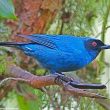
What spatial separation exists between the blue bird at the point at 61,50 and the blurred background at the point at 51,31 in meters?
0.13

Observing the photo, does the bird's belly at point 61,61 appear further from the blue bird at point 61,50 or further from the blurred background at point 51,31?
the blurred background at point 51,31

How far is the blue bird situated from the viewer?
1.43 metres

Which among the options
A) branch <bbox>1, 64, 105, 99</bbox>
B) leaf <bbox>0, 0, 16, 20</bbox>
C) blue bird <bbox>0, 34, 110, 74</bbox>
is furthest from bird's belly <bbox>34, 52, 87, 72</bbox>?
leaf <bbox>0, 0, 16, 20</bbox>

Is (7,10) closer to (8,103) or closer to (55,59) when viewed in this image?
(55,59)

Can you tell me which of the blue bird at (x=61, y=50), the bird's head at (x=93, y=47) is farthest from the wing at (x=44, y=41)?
the bird's head at (x=93, y=47)

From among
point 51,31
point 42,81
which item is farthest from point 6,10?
point 51,31

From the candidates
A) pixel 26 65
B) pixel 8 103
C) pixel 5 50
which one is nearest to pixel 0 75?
pixel 5 50

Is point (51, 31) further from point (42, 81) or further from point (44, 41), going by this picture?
point (42, 81)

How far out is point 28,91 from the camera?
61.1 inches

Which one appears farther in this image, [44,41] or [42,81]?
[44,41]

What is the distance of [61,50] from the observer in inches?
59.6

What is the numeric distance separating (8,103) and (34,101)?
20.3 inches

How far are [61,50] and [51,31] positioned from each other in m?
0.58

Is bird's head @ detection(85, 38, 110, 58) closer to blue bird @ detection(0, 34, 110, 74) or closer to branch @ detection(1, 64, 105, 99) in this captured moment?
blue bird @ detection(0, 34, 110, 74)
